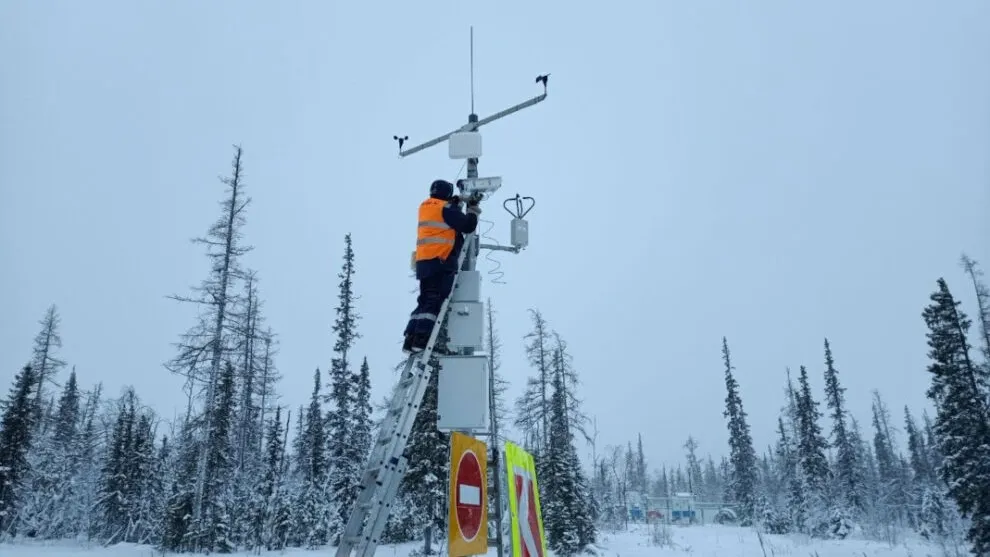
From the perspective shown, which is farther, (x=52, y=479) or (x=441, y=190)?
(x=52, y=479)

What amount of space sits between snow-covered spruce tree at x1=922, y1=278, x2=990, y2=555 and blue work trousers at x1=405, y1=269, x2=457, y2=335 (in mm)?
28520

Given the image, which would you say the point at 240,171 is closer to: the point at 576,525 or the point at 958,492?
the point at 576,525

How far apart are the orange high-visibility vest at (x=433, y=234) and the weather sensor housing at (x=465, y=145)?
1.34 m

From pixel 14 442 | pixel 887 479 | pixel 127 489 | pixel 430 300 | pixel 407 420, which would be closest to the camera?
pixel 407 420

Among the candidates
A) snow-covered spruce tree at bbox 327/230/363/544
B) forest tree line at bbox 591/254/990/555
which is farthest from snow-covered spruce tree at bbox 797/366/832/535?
snow-covered spruce tree at bbox 327/230/363/544

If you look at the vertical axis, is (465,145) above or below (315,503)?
above

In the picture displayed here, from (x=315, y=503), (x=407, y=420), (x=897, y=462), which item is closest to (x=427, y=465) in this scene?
(x=315, y=503)

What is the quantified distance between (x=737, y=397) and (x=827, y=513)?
13.1 metres

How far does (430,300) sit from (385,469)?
209cm

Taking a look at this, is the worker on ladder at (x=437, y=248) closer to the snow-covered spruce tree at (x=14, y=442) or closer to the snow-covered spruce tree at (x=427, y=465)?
the snow-covered spruce tree at (x=427, y=465)

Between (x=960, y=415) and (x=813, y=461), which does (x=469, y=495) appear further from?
(x=813, y=461)

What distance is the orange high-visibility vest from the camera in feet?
23.0

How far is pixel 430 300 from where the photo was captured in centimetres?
687

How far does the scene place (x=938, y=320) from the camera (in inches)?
1068
